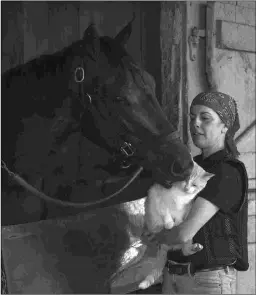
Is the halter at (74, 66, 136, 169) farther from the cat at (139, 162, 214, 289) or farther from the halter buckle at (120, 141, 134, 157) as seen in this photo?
the cat at (139, 162, 214, 289)

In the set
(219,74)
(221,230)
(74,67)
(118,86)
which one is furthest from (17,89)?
(219,74)

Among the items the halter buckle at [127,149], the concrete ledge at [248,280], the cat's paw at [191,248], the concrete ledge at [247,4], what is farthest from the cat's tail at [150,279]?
the concrete ledge at [247,4]

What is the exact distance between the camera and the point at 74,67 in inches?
85.0

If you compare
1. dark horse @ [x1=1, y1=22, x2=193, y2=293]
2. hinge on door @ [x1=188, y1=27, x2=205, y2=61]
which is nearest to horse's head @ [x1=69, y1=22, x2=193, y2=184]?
dark horse @ [x1=1, y1=22, x2=193, y2=293]

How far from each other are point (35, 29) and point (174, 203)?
1.47 m

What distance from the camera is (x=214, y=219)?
2.02m

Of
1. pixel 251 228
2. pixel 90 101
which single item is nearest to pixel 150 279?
pixel 90 101

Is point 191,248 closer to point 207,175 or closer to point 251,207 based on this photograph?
point 207,175

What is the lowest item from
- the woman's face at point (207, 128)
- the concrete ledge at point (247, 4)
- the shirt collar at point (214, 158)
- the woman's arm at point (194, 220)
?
the woman's arm at point (194, 220)

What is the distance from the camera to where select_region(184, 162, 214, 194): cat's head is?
6.55 feet

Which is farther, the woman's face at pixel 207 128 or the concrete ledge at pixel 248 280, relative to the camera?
the concrete ledge at pixel 248 280

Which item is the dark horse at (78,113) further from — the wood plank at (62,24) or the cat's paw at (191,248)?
the wood plank at (62,24)

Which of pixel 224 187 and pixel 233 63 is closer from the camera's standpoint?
pixel 224 187

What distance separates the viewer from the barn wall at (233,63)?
2.92 meters
